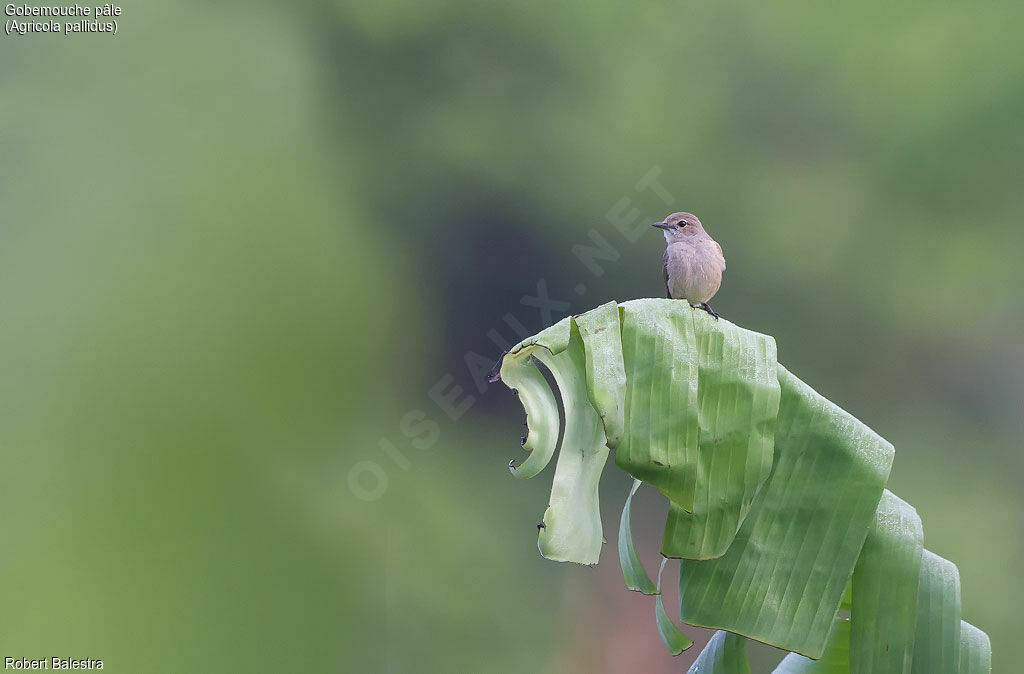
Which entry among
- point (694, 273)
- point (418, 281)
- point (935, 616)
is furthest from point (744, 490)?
point (418, 281)

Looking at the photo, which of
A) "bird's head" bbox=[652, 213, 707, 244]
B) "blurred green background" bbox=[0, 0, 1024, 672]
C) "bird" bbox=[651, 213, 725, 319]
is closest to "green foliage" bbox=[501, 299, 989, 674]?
"bird" bbox=[651, 213, 725, 319]

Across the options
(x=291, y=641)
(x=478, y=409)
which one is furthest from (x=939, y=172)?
(x=291, y=641)

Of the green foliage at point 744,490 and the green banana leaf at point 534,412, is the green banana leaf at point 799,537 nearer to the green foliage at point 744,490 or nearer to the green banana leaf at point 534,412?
the green foliage at point 744,490

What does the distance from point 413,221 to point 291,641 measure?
4.58 feet

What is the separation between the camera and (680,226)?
158 cm

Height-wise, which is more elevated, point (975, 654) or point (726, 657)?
point (726, 657)

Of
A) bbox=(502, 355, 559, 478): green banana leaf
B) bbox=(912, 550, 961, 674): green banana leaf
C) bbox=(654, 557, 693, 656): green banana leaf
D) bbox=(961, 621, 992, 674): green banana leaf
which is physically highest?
bbox=(502, 355, 559, 478): green banana leaf

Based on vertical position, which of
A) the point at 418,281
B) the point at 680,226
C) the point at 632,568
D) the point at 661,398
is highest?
the point at 418,281

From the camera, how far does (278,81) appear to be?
2756mm

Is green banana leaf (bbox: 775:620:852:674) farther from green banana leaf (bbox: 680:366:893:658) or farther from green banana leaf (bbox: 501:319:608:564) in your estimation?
green banana leaf (bbox: 501:319:608:564)

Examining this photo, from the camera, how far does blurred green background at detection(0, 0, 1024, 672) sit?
7.83ft

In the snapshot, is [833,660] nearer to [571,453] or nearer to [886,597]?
[886,597]

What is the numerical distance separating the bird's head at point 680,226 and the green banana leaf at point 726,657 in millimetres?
841

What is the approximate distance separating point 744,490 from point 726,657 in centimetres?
22
